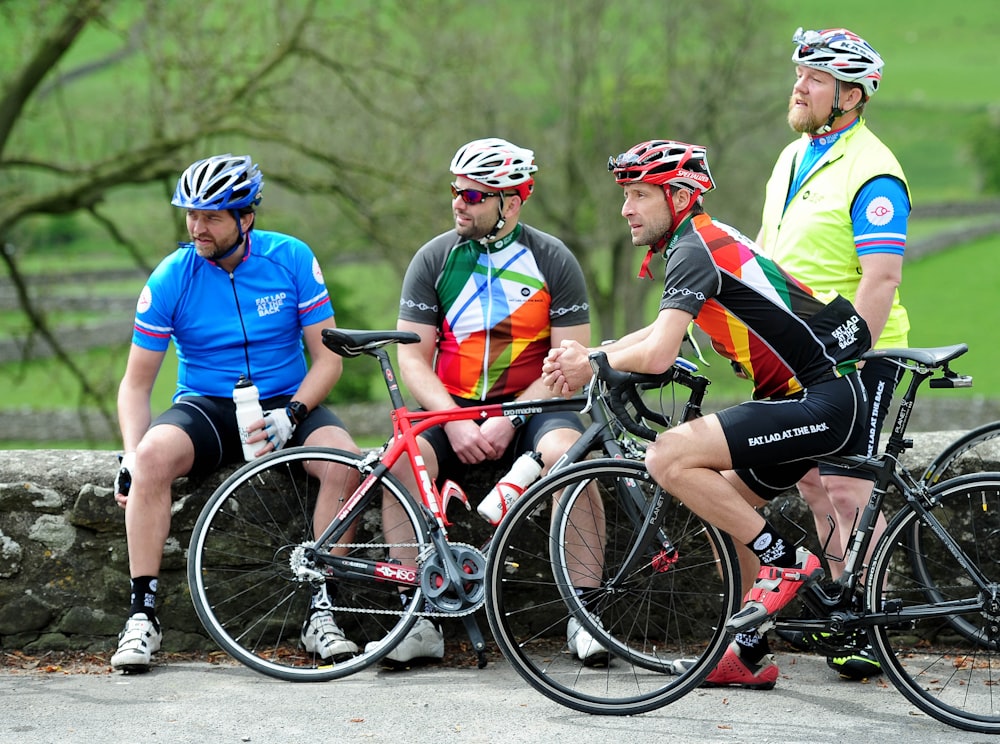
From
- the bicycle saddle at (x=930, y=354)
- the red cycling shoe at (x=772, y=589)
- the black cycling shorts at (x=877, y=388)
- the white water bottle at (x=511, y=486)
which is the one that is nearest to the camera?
the bicycle saddle at (x=930, y=354)

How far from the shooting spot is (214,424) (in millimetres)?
5047

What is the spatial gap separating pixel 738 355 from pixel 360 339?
1436 millimetres

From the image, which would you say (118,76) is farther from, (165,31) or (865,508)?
(865,508)

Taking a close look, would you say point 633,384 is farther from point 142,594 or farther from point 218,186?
point 142,594

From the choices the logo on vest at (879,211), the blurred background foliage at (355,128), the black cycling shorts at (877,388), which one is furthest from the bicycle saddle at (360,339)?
the blurred background foliage at (355,128)

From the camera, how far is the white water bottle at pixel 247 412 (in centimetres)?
491

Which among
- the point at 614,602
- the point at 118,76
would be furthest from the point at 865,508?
the point at 118,76

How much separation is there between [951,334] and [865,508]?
40.4m

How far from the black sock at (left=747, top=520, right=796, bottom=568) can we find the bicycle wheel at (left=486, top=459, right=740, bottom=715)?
117 mm

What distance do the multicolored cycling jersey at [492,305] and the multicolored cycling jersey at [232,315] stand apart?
0.47m

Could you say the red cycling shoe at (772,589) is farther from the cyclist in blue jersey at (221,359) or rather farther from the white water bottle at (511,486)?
the cyclist in blue jersey at (221,359)

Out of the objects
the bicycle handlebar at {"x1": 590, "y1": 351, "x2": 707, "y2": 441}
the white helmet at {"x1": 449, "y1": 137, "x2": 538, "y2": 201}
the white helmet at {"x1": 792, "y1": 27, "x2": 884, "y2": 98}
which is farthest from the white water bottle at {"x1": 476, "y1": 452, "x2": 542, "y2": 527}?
the white helmet at {"x1": 792, "y1": 27, "x2": 884, "y2": 98}

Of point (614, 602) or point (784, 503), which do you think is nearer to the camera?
point (614, 602)

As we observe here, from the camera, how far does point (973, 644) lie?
15.6 ft
